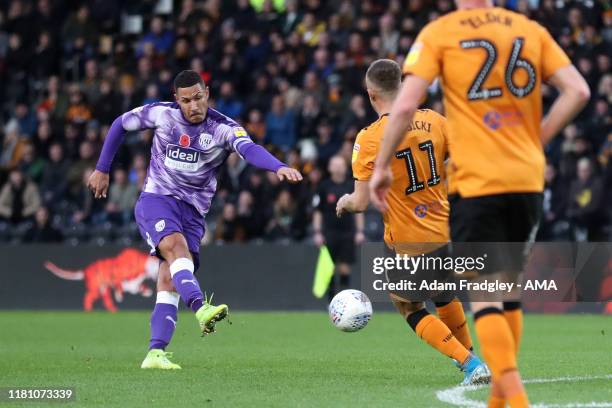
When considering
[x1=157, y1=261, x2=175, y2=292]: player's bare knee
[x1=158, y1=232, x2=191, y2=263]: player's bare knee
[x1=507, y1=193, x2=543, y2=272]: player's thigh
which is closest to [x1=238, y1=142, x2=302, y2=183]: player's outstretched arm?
[x1=158, y1=232, x2=191, y2=263]: player's bare knee

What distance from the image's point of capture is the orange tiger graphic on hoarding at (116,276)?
64.4 ft

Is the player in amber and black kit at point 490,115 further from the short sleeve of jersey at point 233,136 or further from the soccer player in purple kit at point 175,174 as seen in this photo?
the short sleeve of jersey at point 233,136

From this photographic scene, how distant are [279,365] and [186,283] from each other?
4.01ft

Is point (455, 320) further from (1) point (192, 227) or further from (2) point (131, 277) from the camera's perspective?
(2) point (131, 277)

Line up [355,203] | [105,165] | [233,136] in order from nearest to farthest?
[355,203] → [233,136] → [105,165]

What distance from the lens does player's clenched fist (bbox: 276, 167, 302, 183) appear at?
8.74m

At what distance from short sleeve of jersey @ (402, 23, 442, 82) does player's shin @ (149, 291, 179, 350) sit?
14.2ft

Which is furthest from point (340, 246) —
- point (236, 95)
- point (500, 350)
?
point (500, 350)

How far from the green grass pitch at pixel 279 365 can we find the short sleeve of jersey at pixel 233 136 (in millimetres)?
1757

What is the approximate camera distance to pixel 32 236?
814 inches

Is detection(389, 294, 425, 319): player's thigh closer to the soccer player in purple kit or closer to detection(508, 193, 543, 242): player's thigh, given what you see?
the soccer player in purple kit

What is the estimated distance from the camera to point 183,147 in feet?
32.7

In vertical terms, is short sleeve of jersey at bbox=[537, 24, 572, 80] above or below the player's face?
below

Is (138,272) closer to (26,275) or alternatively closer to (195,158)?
(26,275)
